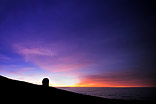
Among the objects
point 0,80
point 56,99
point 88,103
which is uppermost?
point 0,80

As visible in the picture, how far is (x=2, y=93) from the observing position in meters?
4.99

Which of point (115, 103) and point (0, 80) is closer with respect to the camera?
point (0, 80)

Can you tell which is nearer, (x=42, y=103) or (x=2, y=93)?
(x=2, y=93)

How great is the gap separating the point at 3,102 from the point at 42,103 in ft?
6.13

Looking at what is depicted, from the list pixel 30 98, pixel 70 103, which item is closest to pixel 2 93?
pixel 30 98

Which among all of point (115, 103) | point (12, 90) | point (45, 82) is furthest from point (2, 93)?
point (115, 103)

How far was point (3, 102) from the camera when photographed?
4504mm

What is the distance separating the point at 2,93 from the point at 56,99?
3030mm

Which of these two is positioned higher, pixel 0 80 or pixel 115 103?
pixel 0 80

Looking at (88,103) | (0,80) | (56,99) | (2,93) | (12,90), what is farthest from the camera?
(88,103)

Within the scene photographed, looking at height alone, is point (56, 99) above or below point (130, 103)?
above

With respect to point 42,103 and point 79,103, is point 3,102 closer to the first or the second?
point 42,103

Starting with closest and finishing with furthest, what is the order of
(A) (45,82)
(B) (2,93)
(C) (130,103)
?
(B) (2,93) → (A) (45,82) → (C) (130,103)

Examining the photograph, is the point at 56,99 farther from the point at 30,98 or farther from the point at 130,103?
the point at 130,103
